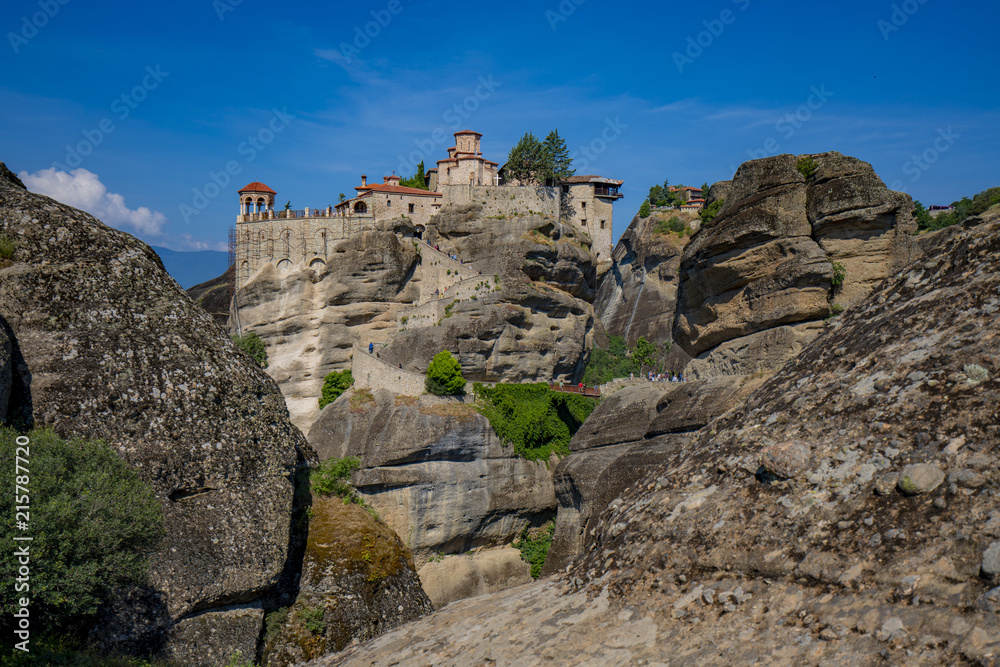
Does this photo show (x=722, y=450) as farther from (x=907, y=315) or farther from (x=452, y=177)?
(x=452, y=177)

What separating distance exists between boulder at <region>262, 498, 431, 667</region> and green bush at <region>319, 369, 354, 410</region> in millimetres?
24973

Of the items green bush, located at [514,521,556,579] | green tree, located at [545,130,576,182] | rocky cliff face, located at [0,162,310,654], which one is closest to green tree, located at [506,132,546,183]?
green tree, located at [545,130,576,182]

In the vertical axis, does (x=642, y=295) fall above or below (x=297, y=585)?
above

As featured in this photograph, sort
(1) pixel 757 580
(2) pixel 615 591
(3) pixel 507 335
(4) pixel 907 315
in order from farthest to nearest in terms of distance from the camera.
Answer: (3) pixel 507 335 → (4) pixel 907 315 → (2) pixel 615 591 → (1) pixel 757 580

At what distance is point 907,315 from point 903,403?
3.92ft

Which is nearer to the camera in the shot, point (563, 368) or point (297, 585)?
point (297, 585)

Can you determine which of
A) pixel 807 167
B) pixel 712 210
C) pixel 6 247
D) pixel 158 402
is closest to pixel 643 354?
pixel 712 210

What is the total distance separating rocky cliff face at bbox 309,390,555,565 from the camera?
3834cm

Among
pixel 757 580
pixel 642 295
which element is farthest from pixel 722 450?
pixel 642 295

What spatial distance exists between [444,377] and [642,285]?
1666 inches

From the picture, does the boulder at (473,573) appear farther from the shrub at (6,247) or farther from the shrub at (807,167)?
the shrub at (6,247)

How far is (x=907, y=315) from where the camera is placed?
19.1 ft

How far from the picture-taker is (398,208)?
2135 inches

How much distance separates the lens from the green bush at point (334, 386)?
45875 mm
